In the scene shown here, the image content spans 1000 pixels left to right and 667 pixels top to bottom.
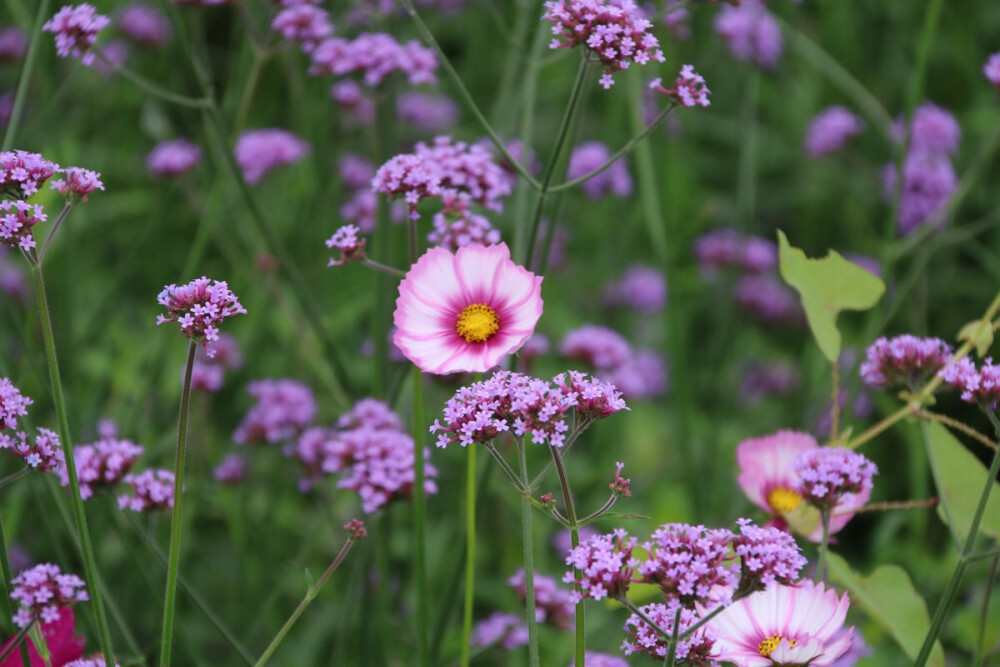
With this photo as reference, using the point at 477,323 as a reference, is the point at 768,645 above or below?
below

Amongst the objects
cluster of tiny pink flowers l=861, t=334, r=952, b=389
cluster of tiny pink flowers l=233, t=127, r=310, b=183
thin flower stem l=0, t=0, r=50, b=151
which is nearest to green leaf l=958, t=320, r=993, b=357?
cluster of tiny pink flowers l=861, t=334, r=952, b=389

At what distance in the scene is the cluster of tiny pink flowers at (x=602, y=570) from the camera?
591 mm

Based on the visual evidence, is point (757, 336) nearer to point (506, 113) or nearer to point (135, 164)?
point (506, 113)

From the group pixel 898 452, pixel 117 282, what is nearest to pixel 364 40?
pixel 117 282

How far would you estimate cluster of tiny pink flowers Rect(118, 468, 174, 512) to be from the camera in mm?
915

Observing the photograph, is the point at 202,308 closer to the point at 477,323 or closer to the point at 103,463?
the point at 477,323

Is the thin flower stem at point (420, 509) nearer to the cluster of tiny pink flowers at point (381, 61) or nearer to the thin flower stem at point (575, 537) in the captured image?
the thin flower stem at point (575, 537)

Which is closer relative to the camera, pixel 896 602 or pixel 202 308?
pixel 202 308

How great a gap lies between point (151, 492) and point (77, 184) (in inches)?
12.6

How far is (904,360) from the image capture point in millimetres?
866

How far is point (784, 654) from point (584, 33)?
1.42 ft

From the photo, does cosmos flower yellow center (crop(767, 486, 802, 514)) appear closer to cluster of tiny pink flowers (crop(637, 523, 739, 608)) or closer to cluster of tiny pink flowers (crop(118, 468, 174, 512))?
cluster of tiny pink flowers (crop(637, 523, 739, 608))

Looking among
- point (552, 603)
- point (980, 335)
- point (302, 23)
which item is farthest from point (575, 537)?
point (302, 23)

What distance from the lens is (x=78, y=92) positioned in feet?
7.02
